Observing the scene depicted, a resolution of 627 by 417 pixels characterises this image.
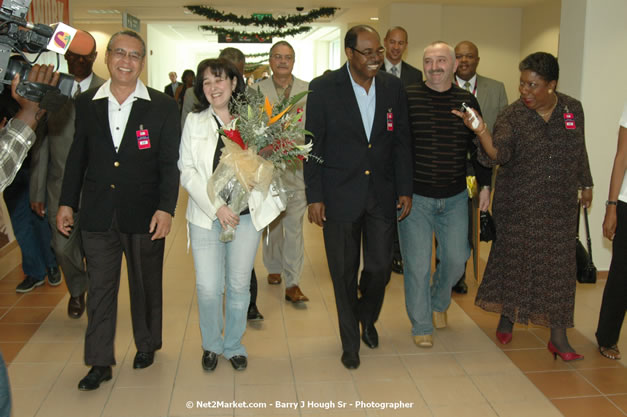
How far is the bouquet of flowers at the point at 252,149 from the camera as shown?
3.29m

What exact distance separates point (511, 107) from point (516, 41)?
10.7m

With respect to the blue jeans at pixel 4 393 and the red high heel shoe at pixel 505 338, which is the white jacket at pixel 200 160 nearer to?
the blue jeans at pixel 4 393

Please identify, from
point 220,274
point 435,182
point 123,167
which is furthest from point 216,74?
point 435,182

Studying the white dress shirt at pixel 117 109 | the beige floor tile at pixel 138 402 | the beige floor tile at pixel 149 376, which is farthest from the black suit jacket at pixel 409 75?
the beige floor tile at pixel 138 402

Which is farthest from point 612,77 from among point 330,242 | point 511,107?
point 330,242

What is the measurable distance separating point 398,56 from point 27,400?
4.01 m

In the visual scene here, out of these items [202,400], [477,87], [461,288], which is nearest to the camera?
[202,400]

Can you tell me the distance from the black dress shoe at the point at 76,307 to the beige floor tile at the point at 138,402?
4.32ft

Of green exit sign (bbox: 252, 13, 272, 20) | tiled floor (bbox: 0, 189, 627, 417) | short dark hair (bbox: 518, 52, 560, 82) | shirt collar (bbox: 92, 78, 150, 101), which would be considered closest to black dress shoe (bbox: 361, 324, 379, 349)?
tiled floor (bbox: 0, 189, 627, 417)

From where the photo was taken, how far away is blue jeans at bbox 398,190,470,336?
13.3 ft

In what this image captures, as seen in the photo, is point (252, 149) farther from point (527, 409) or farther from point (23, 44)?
point (527, 409)

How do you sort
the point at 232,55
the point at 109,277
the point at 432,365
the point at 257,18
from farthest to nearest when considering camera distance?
the point at 257,18 < the point at 232,55 < the point at 432,365 < the point at 109,277

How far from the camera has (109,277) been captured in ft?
11.5

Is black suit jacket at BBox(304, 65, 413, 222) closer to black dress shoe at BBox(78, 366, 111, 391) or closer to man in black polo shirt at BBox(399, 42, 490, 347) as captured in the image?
man in black polo shirt at BBox(399, 42, 490, 347)
